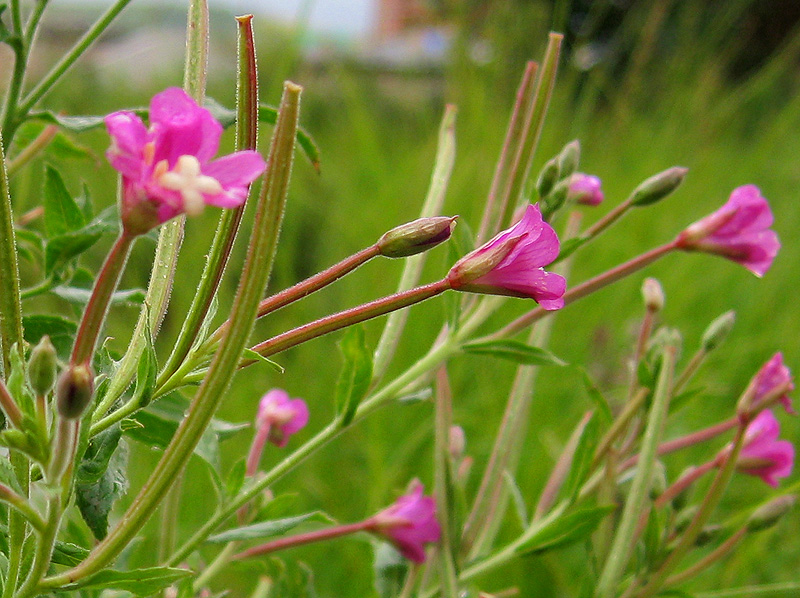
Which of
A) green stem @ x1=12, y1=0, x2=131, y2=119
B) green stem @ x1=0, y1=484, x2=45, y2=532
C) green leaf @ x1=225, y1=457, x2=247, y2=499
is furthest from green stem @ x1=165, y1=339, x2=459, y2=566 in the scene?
green stem @ x1=12, y1=0, x2=131, y2=119

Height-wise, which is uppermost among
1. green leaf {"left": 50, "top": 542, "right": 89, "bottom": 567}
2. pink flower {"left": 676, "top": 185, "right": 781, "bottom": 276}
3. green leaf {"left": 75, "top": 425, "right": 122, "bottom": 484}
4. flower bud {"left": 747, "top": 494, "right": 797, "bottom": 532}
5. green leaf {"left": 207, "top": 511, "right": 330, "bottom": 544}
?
pink flower {"left": 676, "top": 185, "right": 781, "bottom": 276}

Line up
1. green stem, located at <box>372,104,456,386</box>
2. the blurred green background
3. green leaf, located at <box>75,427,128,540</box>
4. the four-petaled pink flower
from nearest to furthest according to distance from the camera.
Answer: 1. green leaf, located at <box>75,427,128,540</box>
2. green stem, located at <box>372,104,456,386</box>
3. the four-petaled pink flower
4. the blurred green background

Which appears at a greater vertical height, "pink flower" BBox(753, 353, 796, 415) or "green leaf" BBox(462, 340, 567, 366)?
"green leaf" BBox(462, 340, 567, 366)

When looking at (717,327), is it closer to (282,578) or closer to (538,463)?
(282,578)

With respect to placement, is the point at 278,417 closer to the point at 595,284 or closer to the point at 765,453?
the point at 595,284

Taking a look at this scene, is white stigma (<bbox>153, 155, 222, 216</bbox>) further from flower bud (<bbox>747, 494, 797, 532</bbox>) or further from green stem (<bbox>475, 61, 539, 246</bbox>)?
flower bud (<bbox>747, 494, 797, 532</bbox>)

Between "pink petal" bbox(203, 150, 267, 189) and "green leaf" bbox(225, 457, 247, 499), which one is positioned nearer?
"pink petal" bbox(203, 150, 267, 189)

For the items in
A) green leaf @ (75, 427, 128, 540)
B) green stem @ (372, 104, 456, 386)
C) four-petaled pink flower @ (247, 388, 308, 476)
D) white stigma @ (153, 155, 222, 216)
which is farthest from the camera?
four-petaled pink flower @ (247, 388, 308, 476)
